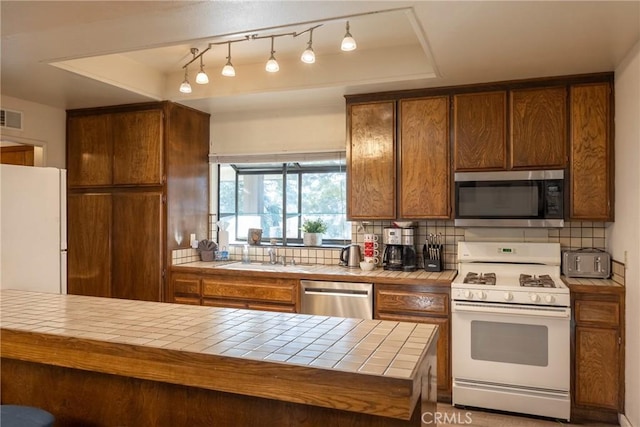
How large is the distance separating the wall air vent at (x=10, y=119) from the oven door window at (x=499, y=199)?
362cm

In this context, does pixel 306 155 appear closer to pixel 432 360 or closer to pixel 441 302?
pixel 441 302

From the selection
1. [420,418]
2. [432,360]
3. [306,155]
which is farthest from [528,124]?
[420,418]

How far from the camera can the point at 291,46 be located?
325 centimetres

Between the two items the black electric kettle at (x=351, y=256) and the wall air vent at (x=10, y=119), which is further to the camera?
the black electric kettle at (x=351, y=256)

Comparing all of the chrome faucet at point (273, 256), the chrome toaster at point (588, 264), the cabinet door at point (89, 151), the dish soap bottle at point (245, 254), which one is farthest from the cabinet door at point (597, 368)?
the cabinet door at point (89, 151)

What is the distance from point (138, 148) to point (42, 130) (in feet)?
2.92

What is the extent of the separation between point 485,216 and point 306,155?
5.49ft

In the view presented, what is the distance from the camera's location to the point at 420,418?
4.23 feet

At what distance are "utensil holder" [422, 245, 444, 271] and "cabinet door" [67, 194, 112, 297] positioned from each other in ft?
9.15

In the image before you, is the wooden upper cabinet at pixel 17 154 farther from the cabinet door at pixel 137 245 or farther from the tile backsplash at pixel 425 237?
the tile backsplash at pixel 425 237

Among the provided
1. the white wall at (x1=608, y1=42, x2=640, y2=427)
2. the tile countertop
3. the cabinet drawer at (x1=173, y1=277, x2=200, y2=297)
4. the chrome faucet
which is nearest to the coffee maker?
the tile countertop

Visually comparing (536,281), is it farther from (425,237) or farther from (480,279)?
(425,237)

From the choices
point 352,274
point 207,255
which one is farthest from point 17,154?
point 352,274

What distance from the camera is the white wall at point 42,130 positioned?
3679mm
